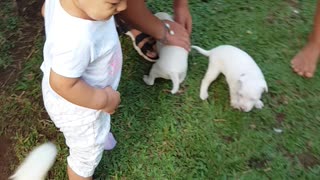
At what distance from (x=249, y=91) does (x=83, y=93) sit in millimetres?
758

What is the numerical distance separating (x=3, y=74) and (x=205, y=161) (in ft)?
3.02

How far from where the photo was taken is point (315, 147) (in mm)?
1896

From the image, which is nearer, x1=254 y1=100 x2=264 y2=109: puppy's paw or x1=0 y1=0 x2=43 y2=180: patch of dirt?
x1=0 y1=0 x2=43 y2=180: patch of dirt

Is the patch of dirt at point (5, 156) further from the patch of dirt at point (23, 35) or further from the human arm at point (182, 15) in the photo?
the human arm at point (182, 15)

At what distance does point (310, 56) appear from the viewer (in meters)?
2.17

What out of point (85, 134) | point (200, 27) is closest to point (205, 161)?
point (85, 134)

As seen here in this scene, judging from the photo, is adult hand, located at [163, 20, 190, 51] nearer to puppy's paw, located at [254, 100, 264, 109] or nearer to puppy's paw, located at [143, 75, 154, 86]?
puppy's paw, located at [143, 75, 154, 86]

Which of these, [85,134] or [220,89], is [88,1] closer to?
[85,134]

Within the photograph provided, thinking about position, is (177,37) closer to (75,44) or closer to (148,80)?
(148,80)

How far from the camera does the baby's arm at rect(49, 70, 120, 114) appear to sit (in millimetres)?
1262

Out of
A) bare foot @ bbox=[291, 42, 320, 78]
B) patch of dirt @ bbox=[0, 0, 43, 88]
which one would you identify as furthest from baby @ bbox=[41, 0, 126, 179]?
bare foot @ bbox=[291, 42, 320, 78]

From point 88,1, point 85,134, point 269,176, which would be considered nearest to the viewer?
point 88,1

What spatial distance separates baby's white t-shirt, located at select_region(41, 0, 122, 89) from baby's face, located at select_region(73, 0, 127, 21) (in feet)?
0.16

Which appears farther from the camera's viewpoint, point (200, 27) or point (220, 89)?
point (200, 27)
